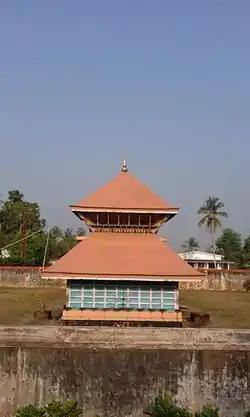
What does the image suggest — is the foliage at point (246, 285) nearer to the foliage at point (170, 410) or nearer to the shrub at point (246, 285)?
the shrub at point (246, 285)

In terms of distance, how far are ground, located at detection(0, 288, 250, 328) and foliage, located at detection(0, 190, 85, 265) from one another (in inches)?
416

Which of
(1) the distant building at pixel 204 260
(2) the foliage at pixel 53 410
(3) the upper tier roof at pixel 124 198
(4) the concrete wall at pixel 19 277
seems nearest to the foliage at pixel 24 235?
(4) the concrete wall at pixel 19 277

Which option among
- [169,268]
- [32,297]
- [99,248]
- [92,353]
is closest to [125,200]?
[99,248]

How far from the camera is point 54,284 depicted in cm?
Result: 3125

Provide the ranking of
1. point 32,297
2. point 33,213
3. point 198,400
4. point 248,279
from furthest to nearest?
point 33,213
point 248,279
point 32,297
point 198,400

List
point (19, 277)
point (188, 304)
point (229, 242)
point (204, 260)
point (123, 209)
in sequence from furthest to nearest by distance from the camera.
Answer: point (229, 242), point (204, 260), point (19, 277), point (188, 304), point (123, 209)

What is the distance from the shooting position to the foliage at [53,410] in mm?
9680

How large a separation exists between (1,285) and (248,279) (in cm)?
1652

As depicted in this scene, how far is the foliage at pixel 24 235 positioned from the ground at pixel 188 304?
1056 cm

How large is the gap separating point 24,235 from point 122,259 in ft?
92.7

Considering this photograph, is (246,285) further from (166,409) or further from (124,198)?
(166,409)

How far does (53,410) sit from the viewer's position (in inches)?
380

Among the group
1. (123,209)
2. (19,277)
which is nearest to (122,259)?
(123,209)

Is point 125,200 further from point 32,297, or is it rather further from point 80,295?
point 32,297
